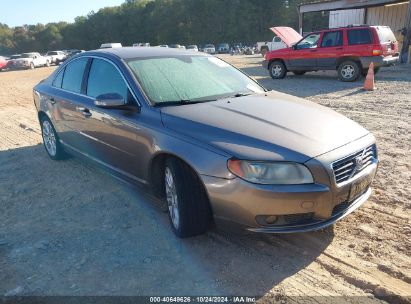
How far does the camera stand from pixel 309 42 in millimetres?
14523

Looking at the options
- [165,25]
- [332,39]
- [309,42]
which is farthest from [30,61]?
[165,25]

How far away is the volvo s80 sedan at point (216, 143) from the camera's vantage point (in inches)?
111

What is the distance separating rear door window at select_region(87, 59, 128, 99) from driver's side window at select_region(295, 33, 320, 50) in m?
11.4

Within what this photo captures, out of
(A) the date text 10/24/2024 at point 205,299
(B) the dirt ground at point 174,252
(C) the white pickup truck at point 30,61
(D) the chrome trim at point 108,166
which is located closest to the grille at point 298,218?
(B) the dirt ground at point 174,252

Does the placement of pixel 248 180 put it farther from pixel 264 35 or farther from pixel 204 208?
pixel 264 35

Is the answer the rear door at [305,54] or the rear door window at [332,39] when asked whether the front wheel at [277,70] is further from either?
the rear door window at [332,39]

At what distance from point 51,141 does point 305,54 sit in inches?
436

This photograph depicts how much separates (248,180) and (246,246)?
Result: 0.75 meters

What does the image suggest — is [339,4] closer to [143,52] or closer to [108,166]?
[143,52]

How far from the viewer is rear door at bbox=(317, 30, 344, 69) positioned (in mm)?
13383

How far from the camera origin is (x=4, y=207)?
4359 mm

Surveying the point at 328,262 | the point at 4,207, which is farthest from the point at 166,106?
the point at 4,207

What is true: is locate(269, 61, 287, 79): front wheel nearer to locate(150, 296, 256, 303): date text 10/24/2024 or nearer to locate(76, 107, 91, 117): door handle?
locate(76, 107, 91, 117): door handle

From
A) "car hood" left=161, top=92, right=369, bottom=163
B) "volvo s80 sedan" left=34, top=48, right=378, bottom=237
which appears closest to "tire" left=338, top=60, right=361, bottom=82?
"volvo s80 sedan" left=34, top=48, right=378, bottom=237
